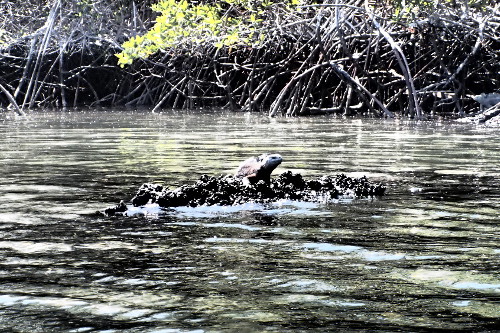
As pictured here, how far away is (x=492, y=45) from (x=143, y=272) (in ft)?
48.5

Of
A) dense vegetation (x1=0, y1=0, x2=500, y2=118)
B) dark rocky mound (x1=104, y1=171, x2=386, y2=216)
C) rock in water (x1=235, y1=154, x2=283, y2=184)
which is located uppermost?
dense vegetation (x1=0, y1=0, x2=500, y2=118)

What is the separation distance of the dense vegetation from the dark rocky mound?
8.59 metres

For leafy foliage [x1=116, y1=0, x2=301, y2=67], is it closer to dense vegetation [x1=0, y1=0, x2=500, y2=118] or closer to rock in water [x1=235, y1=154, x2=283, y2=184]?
dense vegetation [x1=0, y1=0, x2=500, y2=118]

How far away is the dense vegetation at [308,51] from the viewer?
16391 mm

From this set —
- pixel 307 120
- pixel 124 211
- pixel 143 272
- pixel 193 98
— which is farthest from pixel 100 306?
pixel 193 98

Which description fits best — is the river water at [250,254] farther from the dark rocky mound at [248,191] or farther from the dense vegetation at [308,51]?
the dense vegetation at [308,51]

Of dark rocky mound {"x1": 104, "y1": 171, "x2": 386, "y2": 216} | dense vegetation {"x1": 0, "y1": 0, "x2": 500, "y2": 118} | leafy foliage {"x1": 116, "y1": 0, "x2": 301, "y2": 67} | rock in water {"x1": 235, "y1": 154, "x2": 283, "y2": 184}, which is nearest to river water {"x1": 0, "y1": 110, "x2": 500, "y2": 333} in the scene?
dark rocky mound {"x1": 104, "y1": 171, "x2": 386, "y2": 216}

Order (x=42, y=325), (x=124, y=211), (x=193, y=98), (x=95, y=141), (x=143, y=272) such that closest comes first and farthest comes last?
(x=42, y=325) < (x=143, y=272) < (x=124, y=211) < (x=95, y=141) < (x=193, y=98)

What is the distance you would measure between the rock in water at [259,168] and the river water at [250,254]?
1.26 feet

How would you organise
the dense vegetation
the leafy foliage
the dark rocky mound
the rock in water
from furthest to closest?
the leafy foliage, the dense vegetation, the rock in water, the dark rocky mound

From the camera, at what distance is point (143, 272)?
3736 mm

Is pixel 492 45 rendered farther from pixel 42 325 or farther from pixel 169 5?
pixel 42 325

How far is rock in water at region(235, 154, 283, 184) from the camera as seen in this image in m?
5.92

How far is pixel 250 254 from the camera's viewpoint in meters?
4.09
